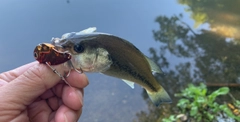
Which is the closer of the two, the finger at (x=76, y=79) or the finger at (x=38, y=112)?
the finger at (x=76, y=79)

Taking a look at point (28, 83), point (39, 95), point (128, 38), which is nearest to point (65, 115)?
point (39, 95)

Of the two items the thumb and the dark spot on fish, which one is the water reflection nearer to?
the dark spot on fish

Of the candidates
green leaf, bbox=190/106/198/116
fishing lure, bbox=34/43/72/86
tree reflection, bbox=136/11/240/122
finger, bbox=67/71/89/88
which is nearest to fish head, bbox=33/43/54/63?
fishing lure, bbox=34/43/72/86

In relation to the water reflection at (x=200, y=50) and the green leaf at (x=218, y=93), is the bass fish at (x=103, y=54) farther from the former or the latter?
the water reflection at (x=200, y=50)

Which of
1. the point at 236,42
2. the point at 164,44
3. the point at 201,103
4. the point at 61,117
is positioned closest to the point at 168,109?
the point at 201,103

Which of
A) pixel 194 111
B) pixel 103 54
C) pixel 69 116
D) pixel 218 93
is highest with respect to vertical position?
pixel 103 54

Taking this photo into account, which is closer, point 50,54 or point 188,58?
point 50,54

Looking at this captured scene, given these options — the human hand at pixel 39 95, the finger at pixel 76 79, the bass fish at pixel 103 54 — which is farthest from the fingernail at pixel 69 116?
the bass fish at pixel 103 54

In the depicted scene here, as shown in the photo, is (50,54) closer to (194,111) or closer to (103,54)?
(103,54)
